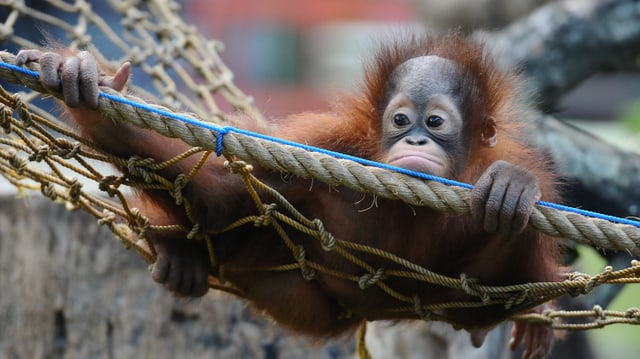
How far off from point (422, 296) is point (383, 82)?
2.50 ft

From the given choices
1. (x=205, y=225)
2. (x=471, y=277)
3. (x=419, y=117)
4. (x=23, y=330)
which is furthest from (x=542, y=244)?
(x=23, y=330)

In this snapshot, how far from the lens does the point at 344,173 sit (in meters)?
2.61

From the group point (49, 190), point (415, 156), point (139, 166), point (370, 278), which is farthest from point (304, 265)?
Result: point (49, 190)

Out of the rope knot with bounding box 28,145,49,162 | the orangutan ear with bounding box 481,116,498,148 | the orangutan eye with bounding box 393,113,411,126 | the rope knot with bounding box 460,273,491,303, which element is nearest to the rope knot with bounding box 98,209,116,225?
the rope knot with bounding box 28,145,49,162

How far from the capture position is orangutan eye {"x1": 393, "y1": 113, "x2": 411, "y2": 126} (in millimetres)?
3240

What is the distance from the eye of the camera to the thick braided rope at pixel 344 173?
2.54m

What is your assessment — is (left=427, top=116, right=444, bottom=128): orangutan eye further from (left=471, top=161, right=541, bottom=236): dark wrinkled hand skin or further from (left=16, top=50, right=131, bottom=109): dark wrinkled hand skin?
(left=16, top=50, right=131, bottom=109): dark wrinkled hand skin

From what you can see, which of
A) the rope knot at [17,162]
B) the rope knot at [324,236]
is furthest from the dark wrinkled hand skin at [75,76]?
the rope knot at [324,236]

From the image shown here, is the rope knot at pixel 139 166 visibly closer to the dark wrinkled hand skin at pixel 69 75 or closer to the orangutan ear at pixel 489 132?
the dark wrinkled hand skin at pixel 69 75

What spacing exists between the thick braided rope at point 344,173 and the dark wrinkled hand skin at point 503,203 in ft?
0.08

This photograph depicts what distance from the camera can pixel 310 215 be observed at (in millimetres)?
3273

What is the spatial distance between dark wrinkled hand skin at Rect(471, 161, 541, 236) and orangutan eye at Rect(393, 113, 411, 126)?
0.61 m

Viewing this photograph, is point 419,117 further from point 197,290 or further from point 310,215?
point 197,290

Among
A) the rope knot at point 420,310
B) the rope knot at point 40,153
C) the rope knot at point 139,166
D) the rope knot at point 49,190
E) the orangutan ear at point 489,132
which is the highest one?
the orangutan ear at point 489,132
